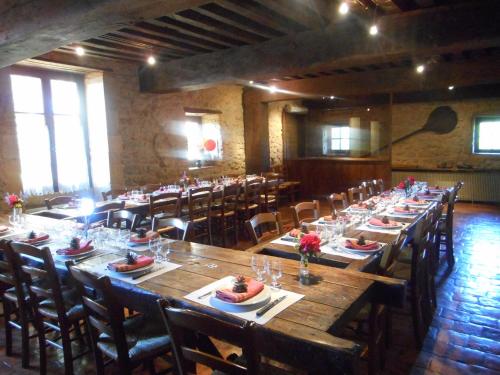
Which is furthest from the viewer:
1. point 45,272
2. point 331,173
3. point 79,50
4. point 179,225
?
point 331,173

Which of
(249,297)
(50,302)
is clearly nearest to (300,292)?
(249,297)

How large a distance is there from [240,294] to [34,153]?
483 cm

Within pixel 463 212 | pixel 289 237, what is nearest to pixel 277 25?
pixel 289 237

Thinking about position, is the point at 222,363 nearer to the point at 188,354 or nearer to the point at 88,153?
the point at 188,354

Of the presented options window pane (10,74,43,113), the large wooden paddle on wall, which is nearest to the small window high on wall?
window pane (10,74,43,113)

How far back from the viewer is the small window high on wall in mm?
5156

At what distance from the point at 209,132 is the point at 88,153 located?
2.91 m

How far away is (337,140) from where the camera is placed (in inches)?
434

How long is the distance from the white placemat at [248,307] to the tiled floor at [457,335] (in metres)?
1.25

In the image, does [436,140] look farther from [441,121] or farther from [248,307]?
[248,307]

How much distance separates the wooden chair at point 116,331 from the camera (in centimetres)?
178

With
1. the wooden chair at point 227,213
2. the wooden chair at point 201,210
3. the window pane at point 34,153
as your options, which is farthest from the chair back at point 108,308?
the window pane at point 34,153

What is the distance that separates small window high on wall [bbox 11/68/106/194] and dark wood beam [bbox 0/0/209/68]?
247cm

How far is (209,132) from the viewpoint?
8.32 m
